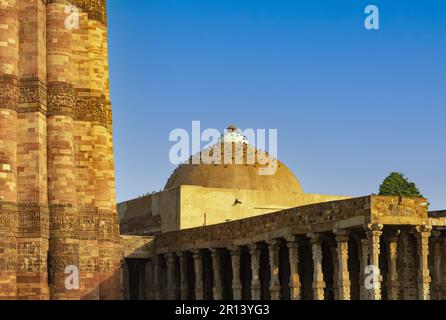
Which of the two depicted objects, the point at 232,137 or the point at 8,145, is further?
the point at 232,137

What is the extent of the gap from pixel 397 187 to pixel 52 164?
39.2 metres

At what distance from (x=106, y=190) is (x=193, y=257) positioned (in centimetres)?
1096

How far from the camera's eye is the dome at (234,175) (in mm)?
55438

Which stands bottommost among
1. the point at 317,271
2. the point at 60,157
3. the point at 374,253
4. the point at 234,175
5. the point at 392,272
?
the point at 392,272

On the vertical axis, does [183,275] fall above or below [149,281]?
above

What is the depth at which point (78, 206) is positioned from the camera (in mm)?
35094

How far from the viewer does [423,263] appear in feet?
108

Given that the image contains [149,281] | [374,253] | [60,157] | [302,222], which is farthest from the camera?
[149,281]

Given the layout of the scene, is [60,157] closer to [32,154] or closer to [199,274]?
[32,154]

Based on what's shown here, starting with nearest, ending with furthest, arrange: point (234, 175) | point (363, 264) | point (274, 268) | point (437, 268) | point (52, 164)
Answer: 1. point (52, 164)
2. point (363, 264)
3. point (437, 268)
4. point (274, 268)
5. point (234, 175)

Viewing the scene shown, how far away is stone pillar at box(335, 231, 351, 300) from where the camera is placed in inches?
1310

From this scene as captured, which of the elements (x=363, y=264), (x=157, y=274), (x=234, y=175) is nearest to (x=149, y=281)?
(x=157, y=274)

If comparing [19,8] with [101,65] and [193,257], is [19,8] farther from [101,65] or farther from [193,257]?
[193,257]
